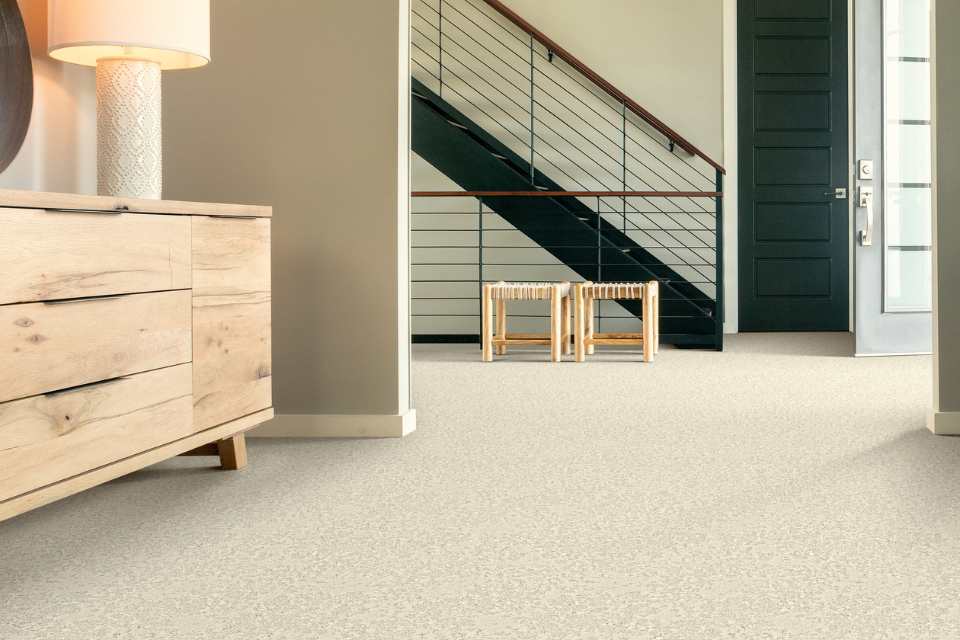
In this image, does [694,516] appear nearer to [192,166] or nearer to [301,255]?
[301,255]

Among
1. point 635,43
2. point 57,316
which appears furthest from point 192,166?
point 635,43

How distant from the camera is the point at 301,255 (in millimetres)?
3191

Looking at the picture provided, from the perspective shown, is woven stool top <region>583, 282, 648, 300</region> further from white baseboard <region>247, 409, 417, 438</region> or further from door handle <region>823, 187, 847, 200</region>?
white baseboard <region>247, 409, 417, 438</region>

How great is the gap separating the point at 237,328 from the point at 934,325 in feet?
6.91

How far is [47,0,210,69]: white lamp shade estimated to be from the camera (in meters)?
2.36

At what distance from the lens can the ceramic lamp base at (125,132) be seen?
2.48 metres

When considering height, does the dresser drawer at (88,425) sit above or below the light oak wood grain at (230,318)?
below

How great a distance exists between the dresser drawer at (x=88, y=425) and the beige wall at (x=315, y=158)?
888 mm

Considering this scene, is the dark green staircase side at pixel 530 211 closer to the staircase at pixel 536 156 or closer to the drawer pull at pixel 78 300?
the staircase at pixel 536 156

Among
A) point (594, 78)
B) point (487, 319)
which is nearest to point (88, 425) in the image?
point (487, 319)

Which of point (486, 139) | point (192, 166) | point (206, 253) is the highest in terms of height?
point (486, 139)

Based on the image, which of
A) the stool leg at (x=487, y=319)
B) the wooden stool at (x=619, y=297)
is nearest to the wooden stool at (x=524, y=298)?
the stool leg at (x=487, y=319)

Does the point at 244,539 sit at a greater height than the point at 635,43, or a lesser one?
lesser

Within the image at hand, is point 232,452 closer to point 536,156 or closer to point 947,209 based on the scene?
point 947,209
